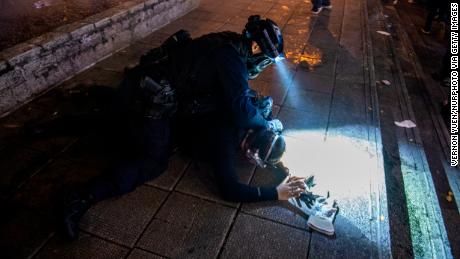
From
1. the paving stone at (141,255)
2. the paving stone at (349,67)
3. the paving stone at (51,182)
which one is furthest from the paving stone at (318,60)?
the paving stone at (141,255)

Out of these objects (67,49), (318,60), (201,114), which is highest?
(67,49)

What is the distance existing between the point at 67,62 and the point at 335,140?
4.20 metres

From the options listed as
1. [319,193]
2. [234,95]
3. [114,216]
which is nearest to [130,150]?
[114,216]

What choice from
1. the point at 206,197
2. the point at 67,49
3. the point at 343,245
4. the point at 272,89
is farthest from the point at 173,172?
the point at 67,49

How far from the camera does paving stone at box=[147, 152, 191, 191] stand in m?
3.39

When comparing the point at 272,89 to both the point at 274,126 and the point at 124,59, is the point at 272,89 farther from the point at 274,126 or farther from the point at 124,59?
the point at 124,59

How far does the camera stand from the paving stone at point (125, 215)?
2.84 meters

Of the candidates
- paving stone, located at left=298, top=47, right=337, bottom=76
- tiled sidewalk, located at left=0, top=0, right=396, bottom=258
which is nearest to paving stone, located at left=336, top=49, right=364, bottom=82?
paving stone, located at left=298, top=47, right=337, bottom=76

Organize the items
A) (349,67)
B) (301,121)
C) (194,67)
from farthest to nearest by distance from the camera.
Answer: (349,67) → (301,121) → (194,67)

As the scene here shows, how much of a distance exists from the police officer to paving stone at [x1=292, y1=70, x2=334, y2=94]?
2.35 metres

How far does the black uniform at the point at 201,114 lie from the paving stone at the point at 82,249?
1.27ft

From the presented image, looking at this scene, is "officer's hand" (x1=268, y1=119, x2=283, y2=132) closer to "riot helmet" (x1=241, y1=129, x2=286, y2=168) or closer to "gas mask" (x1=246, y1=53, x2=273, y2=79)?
"riot helmet" (x1=241, y1=129, x2=286, y2=168)

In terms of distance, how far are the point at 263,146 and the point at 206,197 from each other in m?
0.82

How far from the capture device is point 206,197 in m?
3.28
